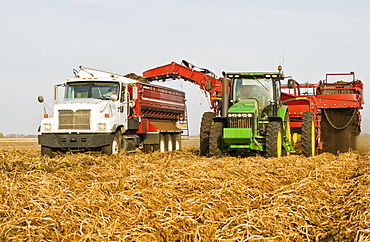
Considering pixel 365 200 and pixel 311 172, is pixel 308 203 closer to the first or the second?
pixel 365 200

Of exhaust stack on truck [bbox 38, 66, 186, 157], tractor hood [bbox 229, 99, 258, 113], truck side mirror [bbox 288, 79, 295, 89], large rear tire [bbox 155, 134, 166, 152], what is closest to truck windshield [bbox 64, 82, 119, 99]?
exhaust stack on truck [bbox 38, 66, 186, 157]

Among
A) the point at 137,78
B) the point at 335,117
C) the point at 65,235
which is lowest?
the point at 65,235

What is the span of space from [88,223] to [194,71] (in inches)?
531

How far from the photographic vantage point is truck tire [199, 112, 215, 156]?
13445 millimetres

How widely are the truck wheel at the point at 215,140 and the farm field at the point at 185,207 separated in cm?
366

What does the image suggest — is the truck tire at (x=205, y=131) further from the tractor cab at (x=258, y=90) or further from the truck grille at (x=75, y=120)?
the truck grille at (x=75, y=120)

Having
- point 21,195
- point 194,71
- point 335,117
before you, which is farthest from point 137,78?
point 21,195

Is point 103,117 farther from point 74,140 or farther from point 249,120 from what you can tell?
point 249,120

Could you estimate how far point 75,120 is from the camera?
14164 millimetres

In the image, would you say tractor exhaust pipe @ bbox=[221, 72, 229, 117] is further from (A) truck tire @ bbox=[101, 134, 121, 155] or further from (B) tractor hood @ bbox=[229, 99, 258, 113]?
(A) truck tire @ bbox=[101, 134, 121, 155]

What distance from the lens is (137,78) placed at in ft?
62.4

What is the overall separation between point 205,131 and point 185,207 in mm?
7918

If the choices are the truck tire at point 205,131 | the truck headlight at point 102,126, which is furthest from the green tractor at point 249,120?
the truck headlight at point 102,126

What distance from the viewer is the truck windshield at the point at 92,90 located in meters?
15.3
